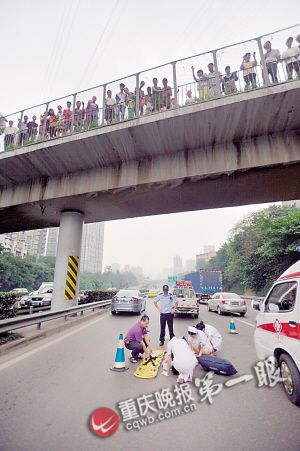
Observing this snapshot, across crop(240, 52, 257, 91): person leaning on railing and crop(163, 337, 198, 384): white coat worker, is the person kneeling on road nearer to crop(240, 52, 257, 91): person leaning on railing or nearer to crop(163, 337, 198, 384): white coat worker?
crop(163, 337, 198, 384): white coat worker

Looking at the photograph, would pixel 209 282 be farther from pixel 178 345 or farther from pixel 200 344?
pixel 178 345

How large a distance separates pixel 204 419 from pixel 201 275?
2500 cm

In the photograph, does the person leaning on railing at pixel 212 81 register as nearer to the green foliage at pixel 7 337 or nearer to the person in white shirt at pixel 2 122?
the green foliage at pixel 7 337

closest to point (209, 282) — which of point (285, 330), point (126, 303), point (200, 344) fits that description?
point (126, 303)

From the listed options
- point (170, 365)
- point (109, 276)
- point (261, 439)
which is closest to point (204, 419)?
point (261, 439)

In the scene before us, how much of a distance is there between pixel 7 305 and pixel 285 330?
8580 mm

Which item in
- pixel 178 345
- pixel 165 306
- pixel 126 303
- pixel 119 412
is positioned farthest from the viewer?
pixel 126 303

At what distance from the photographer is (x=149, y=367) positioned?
507cm

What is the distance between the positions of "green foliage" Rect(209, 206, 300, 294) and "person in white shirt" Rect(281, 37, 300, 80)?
19343mm

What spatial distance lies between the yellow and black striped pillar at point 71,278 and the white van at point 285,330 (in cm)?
978

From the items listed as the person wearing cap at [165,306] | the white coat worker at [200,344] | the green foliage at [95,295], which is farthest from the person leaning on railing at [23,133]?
the green foliage at [95,295]

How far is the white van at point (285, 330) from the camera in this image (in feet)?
11.5

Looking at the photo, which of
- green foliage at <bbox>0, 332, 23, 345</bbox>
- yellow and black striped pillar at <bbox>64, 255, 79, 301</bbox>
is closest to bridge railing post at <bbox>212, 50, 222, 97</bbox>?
green foliage at <bbox>0, 332, 23, 345</bbox>

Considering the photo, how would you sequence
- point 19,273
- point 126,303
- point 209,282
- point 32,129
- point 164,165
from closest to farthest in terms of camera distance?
1. point 164,165
2. point 32,129
3. point 126,303
4. point 209,282
5. point 19,273
